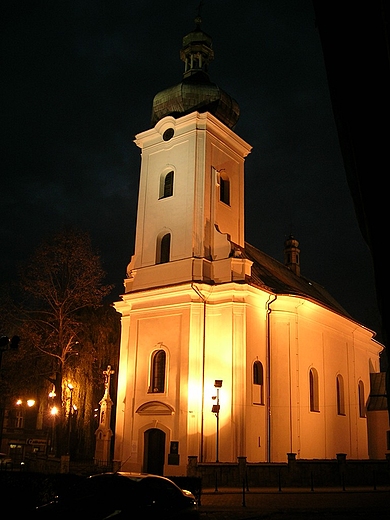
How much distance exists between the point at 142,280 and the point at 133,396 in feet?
19.6

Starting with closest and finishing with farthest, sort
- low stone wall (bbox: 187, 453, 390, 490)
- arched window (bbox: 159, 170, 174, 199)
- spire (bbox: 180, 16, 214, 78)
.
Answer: low stone wall (bbox: 187, 453, 390, 490) < arched window (bbox: 159, 170, 174, 199) < spire (bbox: 180, 16, 214, 78)

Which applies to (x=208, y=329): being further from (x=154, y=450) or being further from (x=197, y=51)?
(x=197, y=51)

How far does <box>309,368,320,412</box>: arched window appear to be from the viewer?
102 feet

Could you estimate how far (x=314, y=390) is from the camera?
31.6 meters

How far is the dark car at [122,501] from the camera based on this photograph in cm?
996

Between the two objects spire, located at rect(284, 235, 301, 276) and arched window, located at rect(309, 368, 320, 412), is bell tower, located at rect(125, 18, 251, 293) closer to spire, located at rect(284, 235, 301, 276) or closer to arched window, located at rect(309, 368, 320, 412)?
arched window, located at rect(309, 368, 320, 412)

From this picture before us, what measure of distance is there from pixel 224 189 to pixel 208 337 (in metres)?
8.96

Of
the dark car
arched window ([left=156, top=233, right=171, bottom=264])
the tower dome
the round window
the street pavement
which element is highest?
the tower dome

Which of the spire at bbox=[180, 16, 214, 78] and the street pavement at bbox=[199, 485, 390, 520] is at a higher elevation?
the spire at bbox=[180, 16, 214, 78]

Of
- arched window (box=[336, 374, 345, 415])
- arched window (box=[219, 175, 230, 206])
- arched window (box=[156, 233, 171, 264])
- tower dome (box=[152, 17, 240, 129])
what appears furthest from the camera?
arched window (box=[336, 374, 345, 415])

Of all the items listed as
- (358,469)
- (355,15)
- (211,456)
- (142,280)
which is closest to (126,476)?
(355,15)

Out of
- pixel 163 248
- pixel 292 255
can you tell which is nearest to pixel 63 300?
pixel 163 248

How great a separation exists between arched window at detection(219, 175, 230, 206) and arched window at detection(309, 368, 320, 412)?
10.4 m

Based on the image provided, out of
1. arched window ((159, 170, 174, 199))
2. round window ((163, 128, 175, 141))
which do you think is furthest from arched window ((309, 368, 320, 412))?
round window ((163, 128, 175, 141))
